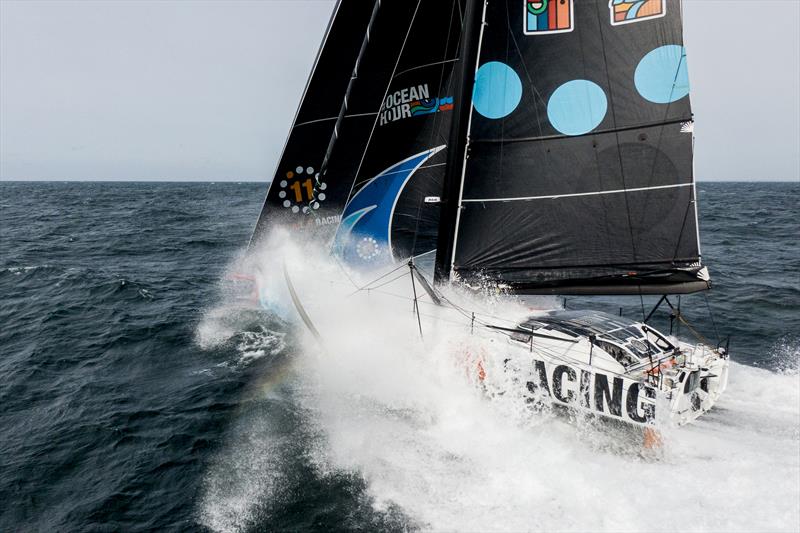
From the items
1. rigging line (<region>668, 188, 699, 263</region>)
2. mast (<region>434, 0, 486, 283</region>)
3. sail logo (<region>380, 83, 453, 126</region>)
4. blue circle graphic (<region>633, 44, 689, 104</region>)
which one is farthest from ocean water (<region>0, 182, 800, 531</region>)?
blue circle graphic (<region>633, 44, 689, 104</region>)

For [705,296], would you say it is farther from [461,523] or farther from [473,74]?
[461,523]

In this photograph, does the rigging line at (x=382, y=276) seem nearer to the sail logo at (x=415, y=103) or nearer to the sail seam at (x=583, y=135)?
the sail logo at (x=415, y=103)

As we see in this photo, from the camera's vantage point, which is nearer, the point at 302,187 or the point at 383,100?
the point at 383,100

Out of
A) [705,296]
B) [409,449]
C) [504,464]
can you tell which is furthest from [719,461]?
[705,296]

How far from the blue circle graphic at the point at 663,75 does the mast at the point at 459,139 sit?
2.94 meters

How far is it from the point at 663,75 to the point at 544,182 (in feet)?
8.81

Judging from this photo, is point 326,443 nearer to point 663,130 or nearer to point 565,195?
point 565,195

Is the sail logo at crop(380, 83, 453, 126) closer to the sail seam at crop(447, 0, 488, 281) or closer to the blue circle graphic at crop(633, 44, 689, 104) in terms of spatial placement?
the sail seam at crop(447, 0, 488, 281)

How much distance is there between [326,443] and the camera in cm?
997

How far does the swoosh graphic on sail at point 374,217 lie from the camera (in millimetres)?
11727

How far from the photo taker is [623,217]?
1023 cm

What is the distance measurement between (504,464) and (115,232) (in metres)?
35.9

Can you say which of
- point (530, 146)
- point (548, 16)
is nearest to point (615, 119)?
point (530, 146)

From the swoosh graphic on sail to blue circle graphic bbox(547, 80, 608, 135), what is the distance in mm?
2509
